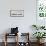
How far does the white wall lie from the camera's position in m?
6.36

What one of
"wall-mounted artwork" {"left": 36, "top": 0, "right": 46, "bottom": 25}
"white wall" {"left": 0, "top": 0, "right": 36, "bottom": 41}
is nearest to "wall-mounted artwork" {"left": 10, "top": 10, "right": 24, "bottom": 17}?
"white wall" {"left": 0, "top": 0, "right": 36, "bottom": 41}

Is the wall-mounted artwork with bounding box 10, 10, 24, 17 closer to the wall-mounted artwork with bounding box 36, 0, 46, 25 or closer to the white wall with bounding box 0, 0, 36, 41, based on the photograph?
the white wall with bounding box 0, 0, 36, 41

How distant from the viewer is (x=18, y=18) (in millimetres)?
6414

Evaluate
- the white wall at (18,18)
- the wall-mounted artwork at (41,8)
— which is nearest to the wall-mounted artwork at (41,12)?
the wall-mounted artwork at (41,8)

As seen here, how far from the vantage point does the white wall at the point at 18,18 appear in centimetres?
636

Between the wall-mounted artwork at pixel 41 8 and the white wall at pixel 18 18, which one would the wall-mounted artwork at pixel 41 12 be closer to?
the wall-mounted artwork at pixel 41 8

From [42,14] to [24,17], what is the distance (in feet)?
2.61

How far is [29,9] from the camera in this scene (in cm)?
639

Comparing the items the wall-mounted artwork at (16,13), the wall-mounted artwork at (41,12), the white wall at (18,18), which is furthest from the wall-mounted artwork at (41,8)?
the wall-mounted artwork at (16,13)

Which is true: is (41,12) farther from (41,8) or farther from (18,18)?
(18,18)

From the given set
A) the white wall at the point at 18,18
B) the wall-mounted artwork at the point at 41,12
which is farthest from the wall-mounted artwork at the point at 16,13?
the wall-mounted artwork at the point at 41,12

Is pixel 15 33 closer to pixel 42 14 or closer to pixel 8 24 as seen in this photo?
pixel 8 24

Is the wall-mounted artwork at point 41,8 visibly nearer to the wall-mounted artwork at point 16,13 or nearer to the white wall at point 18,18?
the white wall at point 18,18

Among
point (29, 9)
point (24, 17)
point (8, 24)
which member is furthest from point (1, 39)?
point (29, 9)
